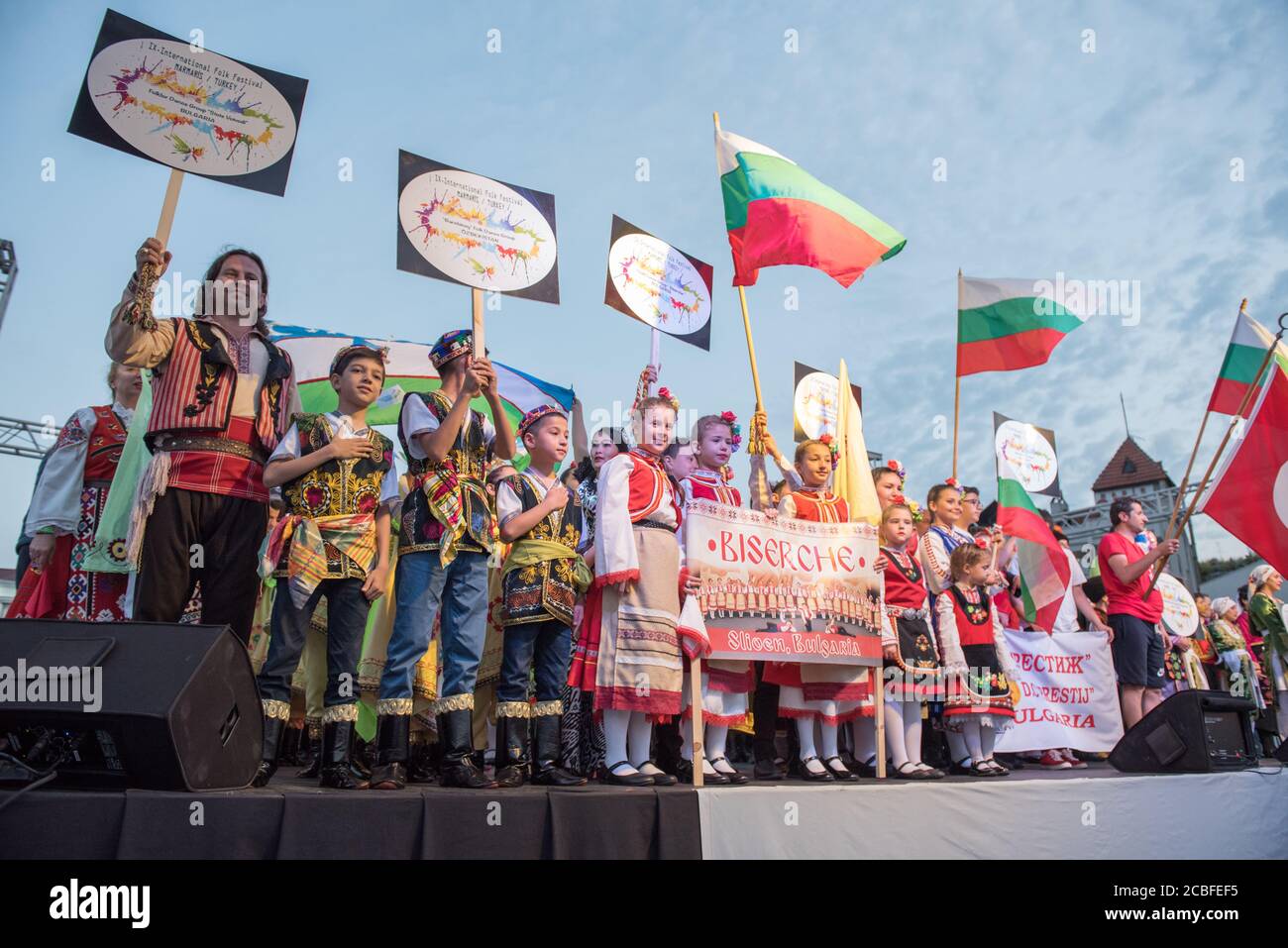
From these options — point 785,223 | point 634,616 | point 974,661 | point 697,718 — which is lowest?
point 697,718

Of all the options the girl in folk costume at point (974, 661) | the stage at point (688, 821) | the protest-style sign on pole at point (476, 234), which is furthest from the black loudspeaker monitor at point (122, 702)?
the girl in folk costume at point (974, 661)

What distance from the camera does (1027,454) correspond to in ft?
30.5

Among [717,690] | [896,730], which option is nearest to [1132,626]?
[896,730]

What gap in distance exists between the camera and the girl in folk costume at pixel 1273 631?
9398 mm

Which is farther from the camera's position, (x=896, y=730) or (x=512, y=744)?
(x=896, y=730)

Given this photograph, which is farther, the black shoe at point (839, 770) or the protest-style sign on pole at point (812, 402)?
the protest-style sign on pole at point (812, 402)

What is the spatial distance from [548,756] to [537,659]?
0.45 metres

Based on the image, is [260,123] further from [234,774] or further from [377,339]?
[377,339]

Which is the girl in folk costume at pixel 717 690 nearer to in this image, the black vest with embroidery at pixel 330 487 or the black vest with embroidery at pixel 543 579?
the black vest with embroidery at pixel 543 579

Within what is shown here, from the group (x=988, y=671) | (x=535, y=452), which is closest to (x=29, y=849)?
(x=535, y=452)

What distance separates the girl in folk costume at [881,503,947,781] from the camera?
4859mm

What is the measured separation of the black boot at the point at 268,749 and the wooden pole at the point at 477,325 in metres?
1.74

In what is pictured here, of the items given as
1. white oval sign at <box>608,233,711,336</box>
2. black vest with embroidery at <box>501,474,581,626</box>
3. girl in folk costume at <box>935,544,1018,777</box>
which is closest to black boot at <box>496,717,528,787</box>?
black vest with embroidery at <box>501,474,581,626</box>

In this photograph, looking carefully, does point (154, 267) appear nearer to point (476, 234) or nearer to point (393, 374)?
point (476, 234)
